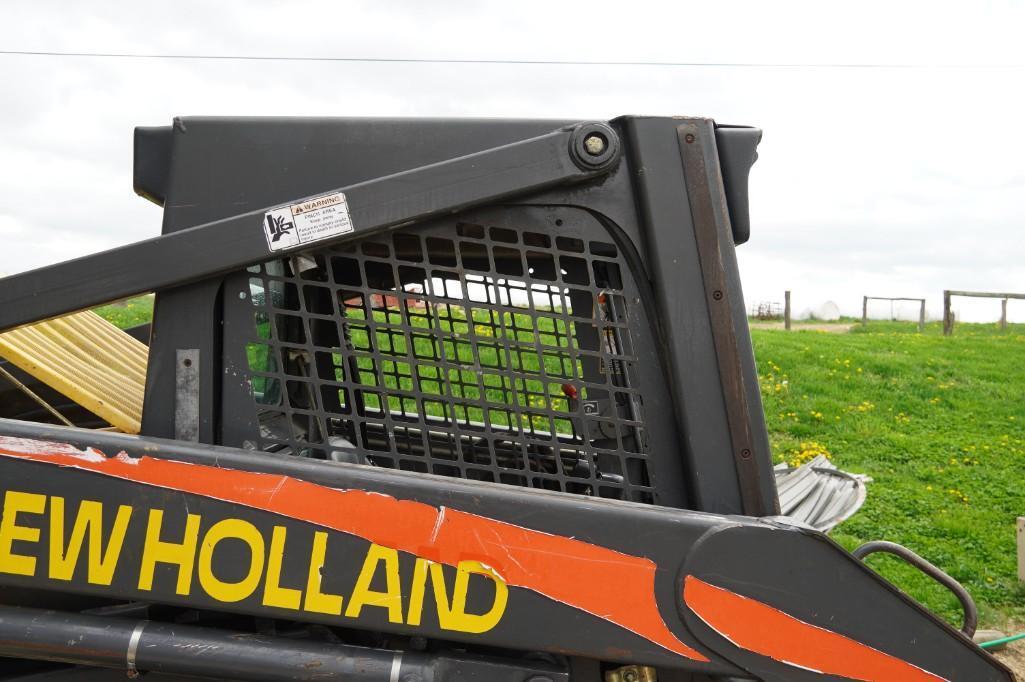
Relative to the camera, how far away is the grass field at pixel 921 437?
558 centimetres

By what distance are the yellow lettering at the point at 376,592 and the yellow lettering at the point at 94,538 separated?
1.71 ft

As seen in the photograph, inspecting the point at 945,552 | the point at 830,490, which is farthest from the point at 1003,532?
the point at 830,490

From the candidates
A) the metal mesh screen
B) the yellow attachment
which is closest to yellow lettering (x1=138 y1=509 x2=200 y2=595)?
the metal mesh screen

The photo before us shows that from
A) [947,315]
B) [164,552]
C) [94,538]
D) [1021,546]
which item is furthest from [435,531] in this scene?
[947,315]

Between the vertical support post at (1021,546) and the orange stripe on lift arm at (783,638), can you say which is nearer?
the orange stripe on lift arm at (783,638)

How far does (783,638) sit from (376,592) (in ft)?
3.04

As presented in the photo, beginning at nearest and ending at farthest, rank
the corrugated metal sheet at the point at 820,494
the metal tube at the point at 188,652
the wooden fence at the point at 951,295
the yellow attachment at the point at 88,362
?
the metal tube at the point at 188,652, the yellow attachment at the point at 88,362, the corrugated metal sheet at the point at 820,494, the wooden fence at the point at 951,295

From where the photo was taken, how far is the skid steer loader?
1.85 metres

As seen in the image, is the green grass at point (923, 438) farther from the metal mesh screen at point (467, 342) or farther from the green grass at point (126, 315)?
the green grass at point (126, 315)

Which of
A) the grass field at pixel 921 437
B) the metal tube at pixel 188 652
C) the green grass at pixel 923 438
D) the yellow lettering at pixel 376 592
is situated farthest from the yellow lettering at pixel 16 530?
the green grass at pixel 923 438

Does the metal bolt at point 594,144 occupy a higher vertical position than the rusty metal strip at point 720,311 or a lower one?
higher

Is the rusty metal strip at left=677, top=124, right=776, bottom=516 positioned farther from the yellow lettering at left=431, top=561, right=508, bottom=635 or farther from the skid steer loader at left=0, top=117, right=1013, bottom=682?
the yellow lettering at left=431, top=561, right=508, bottom=635

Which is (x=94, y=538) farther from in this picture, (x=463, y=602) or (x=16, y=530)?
(x=463, y=602)

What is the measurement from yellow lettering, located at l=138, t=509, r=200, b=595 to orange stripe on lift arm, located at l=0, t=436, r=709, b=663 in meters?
0.08
